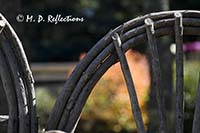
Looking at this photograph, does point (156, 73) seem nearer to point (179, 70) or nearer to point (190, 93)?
point (179, 70)

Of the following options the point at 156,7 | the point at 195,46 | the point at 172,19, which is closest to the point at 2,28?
the point at 172,19

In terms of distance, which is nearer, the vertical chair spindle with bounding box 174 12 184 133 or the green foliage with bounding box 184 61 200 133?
the vertical chair spindle with bounding box 174 12 184 133

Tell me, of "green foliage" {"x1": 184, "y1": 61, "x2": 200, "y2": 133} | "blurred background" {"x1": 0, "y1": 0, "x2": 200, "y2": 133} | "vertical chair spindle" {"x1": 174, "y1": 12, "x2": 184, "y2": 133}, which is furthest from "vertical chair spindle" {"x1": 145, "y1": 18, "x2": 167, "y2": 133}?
"green foliage" {"x1": 184, "y1": 61, "x2": 200, "y2": 133}

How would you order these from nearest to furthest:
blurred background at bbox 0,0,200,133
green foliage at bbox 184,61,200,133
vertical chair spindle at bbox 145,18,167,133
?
1. vertical chair spindle at bbox 145,18,167,133
2. blurred background at bbox 0,0,200,133
3. green foliage at bbox 184,61,200,133

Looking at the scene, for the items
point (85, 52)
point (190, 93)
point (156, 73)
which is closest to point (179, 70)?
point (156, 73)

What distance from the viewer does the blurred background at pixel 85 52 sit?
16.8 feet

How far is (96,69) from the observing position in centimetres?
204

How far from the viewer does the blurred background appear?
5.13m

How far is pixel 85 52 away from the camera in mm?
12320

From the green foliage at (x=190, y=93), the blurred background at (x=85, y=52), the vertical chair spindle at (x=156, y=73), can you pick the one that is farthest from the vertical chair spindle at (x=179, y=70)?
the green foliage at (x=190, y=93)

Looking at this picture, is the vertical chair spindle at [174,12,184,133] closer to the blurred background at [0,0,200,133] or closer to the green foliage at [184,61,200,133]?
the blurred background at [0,0,200,133]

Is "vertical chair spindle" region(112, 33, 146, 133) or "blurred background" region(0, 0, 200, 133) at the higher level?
"blurred background" region(0, 0, 200, 133)

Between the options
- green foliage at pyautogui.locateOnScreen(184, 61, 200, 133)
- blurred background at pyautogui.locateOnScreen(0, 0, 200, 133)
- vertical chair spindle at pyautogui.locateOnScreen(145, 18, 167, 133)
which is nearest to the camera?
vertical chair spindle at pyautogui.locateOnScreen(145, 18, 167, 133)

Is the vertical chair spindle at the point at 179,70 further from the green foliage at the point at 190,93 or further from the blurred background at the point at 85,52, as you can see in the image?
the green foliage at the point at 190,93
